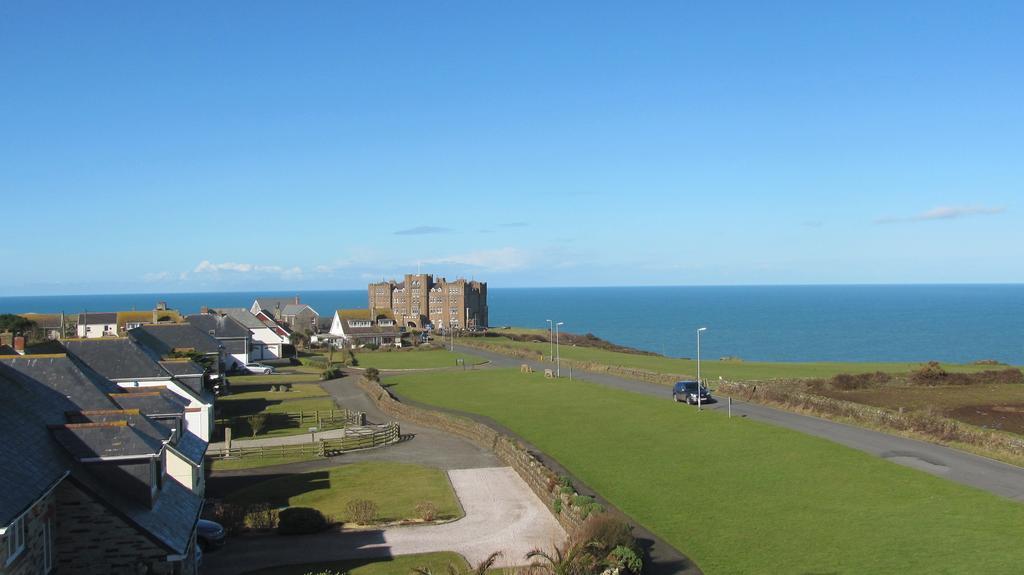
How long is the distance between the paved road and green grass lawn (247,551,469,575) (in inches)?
809

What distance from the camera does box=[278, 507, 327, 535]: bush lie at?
26797mm

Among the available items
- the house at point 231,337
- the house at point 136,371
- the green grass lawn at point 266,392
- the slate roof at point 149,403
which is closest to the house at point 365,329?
the house at point 231,337

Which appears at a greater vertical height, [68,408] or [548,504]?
[68,408]

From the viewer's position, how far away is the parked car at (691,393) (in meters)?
50.4

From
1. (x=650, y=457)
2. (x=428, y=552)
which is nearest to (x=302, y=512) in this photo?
(x=428, y=552)

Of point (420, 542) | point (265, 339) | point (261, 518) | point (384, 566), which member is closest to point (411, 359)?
point (265, 339)

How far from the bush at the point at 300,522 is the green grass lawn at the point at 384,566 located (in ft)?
10.8

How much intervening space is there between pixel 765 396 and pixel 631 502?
2556 centimetres

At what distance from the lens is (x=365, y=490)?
33.4m

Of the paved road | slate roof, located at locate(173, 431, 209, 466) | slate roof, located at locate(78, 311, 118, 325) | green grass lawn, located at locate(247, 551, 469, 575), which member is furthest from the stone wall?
slate roof, located at locate(78, 311, 118, 325)

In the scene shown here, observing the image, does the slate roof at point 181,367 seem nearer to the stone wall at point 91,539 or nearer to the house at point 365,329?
the stone wall at point 91,539

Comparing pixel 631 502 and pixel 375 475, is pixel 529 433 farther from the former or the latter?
pixel 631 502

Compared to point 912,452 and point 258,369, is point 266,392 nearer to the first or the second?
point 258,369

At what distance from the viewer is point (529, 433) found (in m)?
43.8
